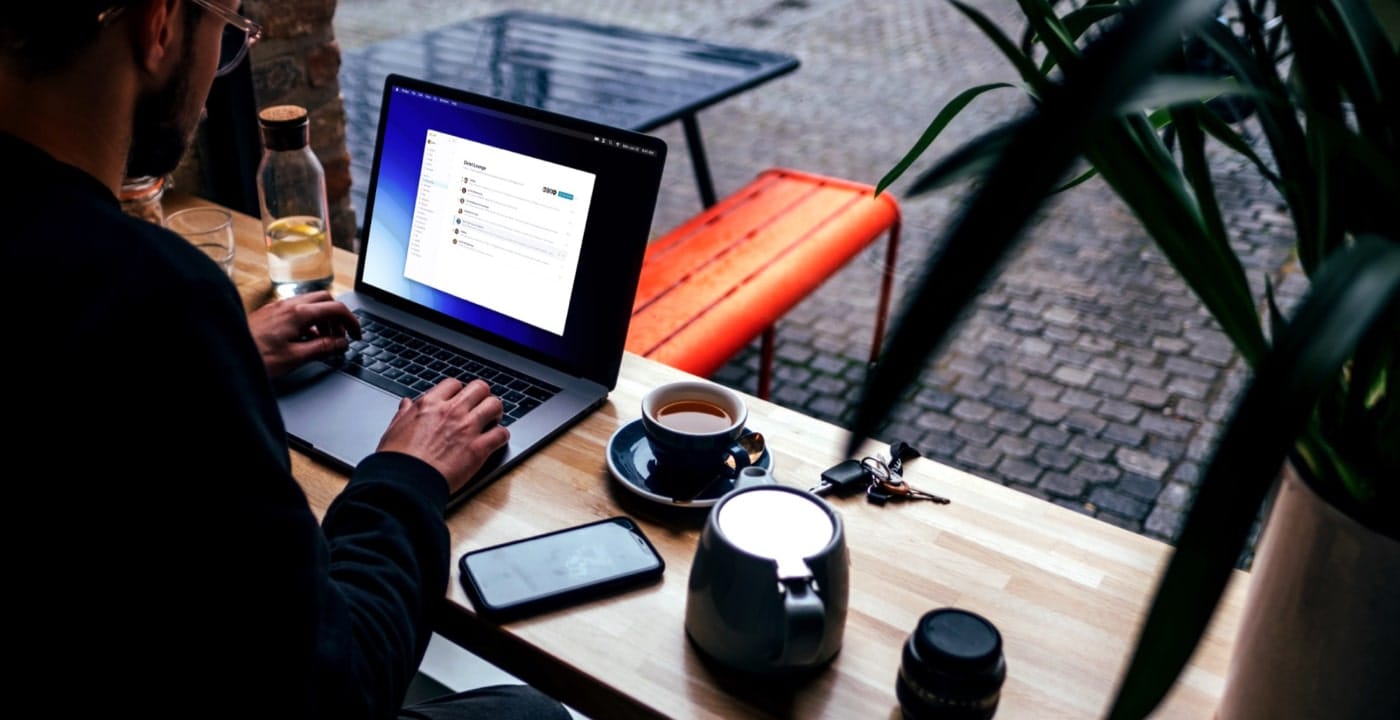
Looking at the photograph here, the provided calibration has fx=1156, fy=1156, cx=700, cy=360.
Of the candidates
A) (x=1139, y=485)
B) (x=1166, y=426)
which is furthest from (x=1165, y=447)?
(x=1139, y=485)

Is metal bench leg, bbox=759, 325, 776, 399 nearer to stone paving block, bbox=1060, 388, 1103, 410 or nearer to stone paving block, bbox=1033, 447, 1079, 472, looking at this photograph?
stone paving block, bbox=1033, 447, 1079, 472

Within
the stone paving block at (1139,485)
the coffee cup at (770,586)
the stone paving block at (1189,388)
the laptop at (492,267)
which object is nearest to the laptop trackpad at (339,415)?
the laptop at (492,267)

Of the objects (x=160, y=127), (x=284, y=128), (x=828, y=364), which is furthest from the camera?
(x=828, y=364)

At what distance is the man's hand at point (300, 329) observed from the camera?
63.6 inches

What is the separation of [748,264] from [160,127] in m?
1.74

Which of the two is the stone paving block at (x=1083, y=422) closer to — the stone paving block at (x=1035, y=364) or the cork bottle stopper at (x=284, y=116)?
the stone paving block at (x=1035, y=364)

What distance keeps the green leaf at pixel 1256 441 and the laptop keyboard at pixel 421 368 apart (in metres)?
0.99

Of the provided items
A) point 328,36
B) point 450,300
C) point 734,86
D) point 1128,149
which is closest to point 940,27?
point 734,86

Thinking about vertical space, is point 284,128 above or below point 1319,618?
below

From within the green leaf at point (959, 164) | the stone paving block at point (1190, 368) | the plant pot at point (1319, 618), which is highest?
the green leaf at point (959, 164)

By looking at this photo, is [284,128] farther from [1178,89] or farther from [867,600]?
[1178,89]

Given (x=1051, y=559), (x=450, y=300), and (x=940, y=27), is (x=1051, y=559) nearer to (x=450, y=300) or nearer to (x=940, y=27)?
(x=450, y=300)

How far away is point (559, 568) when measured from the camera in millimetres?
1260

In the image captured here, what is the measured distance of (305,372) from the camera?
1.65 metres
